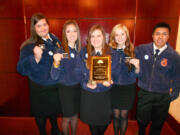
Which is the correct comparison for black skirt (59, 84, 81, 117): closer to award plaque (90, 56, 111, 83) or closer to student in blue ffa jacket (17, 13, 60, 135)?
student in blue ffa jacket (17, 13, 60, 135)

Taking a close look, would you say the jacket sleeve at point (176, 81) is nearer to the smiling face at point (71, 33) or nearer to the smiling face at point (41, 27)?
the smiling face at point (71, 33)

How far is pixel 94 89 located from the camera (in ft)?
6.21

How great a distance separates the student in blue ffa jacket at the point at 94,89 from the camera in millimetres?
1876

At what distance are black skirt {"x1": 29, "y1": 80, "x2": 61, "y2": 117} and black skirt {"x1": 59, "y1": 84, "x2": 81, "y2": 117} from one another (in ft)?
0.74

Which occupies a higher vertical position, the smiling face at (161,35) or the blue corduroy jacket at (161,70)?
the smiling face at (161,35)

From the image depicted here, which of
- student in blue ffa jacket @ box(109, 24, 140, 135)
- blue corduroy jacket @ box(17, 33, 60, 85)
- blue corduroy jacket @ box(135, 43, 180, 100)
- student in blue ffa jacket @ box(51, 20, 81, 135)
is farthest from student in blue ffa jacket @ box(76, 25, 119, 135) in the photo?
blue corduroy jacket @ box(135, 43, 180, 100)

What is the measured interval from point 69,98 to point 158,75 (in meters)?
1.39

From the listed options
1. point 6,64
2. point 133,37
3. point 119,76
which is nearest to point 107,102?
point 119,76

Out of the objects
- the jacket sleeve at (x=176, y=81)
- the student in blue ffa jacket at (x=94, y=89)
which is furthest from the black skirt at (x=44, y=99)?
the jacket sleeve at (x=176, y=81)

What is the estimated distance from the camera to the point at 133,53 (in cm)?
215

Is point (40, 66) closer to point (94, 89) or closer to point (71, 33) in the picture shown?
point (71, 33)

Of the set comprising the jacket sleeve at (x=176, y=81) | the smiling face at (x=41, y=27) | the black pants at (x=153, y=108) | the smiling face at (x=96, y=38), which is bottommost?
the black pants at (x=153, y=108)

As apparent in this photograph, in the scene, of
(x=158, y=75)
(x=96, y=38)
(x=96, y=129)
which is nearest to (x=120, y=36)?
(x=96, y=38)

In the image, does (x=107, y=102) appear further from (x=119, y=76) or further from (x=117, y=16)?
(x=117, y=16)
